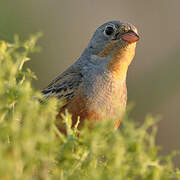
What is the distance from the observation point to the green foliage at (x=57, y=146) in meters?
1.58

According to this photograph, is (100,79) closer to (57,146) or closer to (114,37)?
(114,37)

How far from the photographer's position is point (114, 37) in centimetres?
435

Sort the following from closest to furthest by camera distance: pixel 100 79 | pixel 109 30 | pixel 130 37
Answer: pixel 100 79
pixel 130 37
pixel 109 30

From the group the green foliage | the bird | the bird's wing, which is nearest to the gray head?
the bird

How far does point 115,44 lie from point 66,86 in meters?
0.60

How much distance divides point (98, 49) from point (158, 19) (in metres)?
4.29

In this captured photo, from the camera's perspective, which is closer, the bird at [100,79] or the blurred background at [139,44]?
the bird at [100,79]

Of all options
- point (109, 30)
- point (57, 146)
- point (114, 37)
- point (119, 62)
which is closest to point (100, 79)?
point (119, 62)

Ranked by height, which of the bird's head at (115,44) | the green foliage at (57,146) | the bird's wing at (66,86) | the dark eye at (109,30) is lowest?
the green foliage at (57,146)

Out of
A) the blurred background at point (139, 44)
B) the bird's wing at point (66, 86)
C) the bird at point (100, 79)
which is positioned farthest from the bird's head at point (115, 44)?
the blurred background at point (139, 44)

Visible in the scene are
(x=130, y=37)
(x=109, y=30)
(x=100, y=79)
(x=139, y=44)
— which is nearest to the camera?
(x=100, y=79)

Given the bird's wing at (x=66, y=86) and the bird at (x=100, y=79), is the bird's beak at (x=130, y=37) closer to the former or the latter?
the bird at (x=100, y=79)

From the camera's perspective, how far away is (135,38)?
4.15 metres

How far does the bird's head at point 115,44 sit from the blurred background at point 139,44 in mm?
2003
